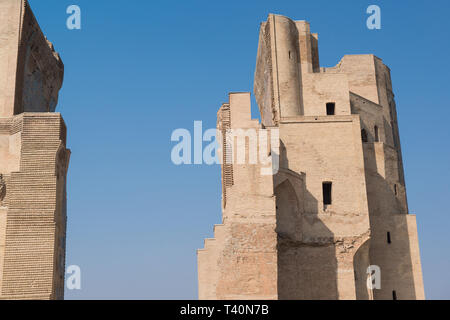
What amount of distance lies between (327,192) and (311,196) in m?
0.96

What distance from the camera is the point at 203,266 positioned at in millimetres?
22938

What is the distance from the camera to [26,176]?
1733cm

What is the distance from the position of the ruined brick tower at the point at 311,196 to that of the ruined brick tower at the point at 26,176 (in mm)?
5163

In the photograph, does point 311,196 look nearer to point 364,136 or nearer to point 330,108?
point 330,108

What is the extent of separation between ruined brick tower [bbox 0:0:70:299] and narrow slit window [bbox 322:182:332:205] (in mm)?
10206

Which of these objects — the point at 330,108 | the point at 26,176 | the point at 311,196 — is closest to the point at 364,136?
the point at 330,108

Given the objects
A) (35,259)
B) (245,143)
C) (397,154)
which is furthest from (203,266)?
(397,154)

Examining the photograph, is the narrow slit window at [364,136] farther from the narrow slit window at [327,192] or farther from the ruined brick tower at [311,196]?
the narrow slit window at [327,192]

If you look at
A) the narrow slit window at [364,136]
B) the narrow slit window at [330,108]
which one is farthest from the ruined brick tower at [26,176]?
the narrow slit window at [364,136]

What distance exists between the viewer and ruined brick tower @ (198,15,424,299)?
19.8 metres

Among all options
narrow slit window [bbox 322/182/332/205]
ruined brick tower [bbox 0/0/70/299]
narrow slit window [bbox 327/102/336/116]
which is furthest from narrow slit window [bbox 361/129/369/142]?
ruined brick tower [bbox 0/0/70/299]

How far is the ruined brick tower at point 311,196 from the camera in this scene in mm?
19828

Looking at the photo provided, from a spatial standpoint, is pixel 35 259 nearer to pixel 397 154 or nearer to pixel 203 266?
pixel 203 266

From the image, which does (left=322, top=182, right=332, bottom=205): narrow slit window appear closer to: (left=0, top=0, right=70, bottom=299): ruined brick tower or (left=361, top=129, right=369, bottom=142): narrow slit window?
(left=361, top=129, right=369, bottom=142): narrow slit window
